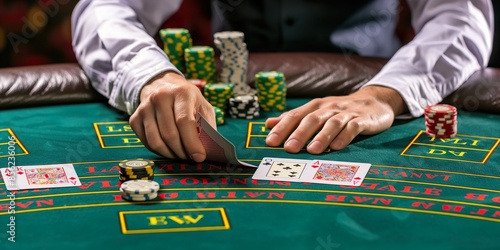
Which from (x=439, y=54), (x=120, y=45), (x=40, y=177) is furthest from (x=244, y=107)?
(x=40, y=177)

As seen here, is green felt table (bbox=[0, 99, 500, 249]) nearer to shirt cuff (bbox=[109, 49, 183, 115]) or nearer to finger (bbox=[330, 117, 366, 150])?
finger (bbox=[330, 117, 366, 150])

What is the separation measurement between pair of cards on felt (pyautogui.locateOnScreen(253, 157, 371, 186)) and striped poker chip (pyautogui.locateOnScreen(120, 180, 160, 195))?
0.31 meters

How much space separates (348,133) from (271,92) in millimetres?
583

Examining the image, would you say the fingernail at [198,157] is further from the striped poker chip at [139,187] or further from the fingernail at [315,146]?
the fingernail at [315,146]

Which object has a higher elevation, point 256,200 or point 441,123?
point 256,200

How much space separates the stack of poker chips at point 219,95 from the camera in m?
3.14

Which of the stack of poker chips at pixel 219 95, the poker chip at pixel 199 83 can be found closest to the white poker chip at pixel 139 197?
the stack of poker chips at pixel 219 95

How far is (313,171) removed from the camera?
235 centimetres

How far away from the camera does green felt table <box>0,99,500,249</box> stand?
187 cm

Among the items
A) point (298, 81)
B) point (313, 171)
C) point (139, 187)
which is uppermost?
point (139, 187)

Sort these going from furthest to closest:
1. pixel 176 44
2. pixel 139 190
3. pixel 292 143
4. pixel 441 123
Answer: pixel 176 44
pixel 441 123
pixel 292 143
pixel 139 190

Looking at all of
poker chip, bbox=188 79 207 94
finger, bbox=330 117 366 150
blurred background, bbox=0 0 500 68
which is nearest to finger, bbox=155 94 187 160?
finger, bbox=330 117 366 150

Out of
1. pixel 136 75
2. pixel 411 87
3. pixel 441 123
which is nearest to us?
pixel 441 123

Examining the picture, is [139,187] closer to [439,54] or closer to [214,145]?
[214,145]
